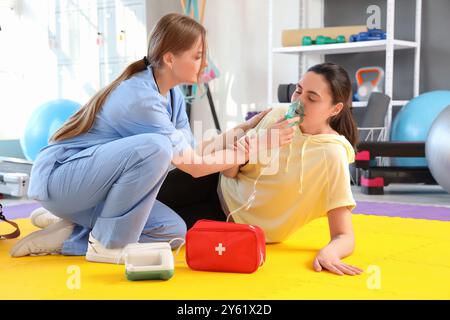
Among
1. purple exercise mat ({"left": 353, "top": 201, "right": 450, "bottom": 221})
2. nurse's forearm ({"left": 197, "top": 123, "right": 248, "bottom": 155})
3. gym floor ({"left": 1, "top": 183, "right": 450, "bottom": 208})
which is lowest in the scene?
gym floor ({"left": 1, "top": 183, "right": 450, "bottom": 208})

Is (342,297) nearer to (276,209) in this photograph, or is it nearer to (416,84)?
(276,209)

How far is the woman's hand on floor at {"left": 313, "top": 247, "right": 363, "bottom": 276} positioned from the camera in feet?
6.03

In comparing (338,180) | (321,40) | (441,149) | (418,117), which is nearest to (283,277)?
(338,180)

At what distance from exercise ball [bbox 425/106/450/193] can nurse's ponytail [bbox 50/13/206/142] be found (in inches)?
79.9

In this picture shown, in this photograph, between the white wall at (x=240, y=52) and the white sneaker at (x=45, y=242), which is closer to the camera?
the white sneaker at (x=45, y=242)

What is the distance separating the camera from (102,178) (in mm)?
1971

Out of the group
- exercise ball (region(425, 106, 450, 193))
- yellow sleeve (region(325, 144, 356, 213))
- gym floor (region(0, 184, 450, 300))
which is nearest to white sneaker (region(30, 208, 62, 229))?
gym floor (region(0, 184, 450, 300))

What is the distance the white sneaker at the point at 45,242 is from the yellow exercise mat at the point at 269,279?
4 cm

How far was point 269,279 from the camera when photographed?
5.86 feet

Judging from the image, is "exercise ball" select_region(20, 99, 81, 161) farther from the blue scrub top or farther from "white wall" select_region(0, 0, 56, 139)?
the blue scrub top

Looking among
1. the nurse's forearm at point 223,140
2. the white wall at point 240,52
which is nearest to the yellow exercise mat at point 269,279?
the nurse's forearm at point 223,140

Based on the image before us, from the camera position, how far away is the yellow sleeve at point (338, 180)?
2.03m

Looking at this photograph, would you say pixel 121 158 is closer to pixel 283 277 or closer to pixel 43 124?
pixel 283 277

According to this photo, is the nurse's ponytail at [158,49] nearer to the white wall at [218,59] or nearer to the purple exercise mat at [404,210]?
the purple exercise mat at [404,210]
